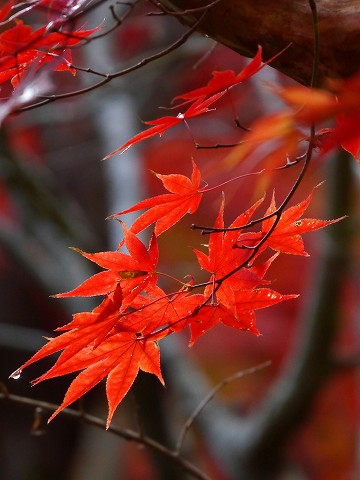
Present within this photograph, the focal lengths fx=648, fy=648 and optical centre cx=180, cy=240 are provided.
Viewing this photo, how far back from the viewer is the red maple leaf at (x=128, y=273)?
0.62m

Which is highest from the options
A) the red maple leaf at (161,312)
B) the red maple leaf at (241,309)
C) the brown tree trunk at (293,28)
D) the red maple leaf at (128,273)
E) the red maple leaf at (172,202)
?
the brown tree trunk at (293,28)

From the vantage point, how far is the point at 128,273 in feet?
2.04

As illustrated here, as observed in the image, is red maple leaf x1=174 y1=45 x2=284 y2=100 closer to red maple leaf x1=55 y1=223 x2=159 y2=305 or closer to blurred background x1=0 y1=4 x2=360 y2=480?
red maple leaf x1=55 y1=223 x2=159 y2=305

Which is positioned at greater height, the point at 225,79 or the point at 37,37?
the point at 37,37

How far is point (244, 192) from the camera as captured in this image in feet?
11.6

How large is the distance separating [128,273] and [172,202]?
84 mm

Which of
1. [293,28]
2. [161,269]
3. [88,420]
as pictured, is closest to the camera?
[293,28]

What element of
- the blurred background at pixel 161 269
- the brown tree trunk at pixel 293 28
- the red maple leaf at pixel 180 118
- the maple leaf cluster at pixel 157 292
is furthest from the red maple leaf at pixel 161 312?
the blurred background at pixel 161 269

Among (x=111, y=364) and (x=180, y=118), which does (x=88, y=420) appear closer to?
(x=111, y=364)

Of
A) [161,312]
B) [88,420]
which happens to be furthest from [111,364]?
[88,420]

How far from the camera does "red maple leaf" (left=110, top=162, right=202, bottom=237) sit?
64cm

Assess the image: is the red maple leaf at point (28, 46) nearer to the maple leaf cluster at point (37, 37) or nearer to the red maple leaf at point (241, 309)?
the maple leaf cluster at point (37, 37)

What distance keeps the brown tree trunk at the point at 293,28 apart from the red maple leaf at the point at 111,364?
1.08 feet

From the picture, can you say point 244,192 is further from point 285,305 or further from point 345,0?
point 345,0
